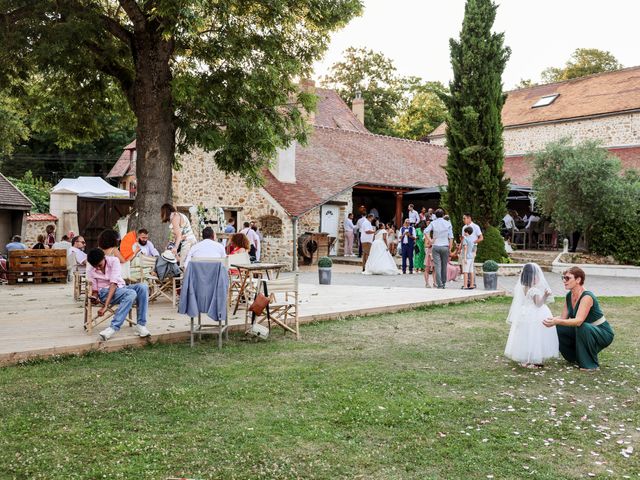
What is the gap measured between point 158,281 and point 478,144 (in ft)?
41.8

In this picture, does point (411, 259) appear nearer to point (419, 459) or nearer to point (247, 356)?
point (247, 356)

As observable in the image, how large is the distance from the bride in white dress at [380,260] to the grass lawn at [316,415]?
10337mm

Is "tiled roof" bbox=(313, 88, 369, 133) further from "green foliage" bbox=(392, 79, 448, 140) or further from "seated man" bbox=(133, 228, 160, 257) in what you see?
"seated man" bbox=(133, 228, 160, 257)

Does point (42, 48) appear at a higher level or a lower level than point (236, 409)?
higher

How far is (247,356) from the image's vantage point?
689 centimetres

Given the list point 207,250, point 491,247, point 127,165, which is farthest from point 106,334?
point 127,165

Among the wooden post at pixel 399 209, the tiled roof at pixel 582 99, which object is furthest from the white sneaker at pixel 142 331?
the tiled roof at pixel 582 99

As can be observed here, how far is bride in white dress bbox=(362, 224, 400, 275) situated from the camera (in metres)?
17.9

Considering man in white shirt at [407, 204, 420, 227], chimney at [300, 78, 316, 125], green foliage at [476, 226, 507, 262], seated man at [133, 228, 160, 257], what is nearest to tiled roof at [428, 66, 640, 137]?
man in white shirt at [407, 204, 420, 227]

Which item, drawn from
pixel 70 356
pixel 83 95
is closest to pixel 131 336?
pixel 70 356

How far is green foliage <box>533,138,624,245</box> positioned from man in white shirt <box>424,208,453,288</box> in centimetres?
740

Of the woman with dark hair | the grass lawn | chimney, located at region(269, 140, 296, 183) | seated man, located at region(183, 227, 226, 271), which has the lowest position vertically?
the grass lawn

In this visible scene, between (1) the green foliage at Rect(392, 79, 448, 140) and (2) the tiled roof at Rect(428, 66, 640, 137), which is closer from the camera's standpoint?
(2) the tiled roof at Rect(428, 66, 640, 137)

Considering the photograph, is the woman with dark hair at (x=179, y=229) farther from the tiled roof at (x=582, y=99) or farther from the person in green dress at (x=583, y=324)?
the tiled roof at (x=582, y=99)
